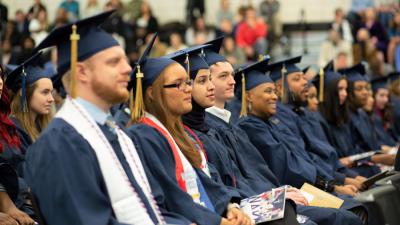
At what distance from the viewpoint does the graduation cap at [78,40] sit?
493 centimetres

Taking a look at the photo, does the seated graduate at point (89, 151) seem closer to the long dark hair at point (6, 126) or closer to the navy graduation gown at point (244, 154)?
the long dark hair at point (6, 126)

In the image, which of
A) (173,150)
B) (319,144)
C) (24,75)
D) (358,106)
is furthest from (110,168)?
(358,106)

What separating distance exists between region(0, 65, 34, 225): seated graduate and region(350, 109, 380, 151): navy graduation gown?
5945 mm

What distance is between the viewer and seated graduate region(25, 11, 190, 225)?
4664mm

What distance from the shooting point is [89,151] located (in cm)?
476

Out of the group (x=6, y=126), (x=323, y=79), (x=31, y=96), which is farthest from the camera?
(x=323, y=79)

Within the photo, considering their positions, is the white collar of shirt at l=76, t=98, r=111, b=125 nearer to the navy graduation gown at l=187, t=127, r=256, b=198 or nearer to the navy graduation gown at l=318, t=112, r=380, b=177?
the navy graduation gown at l=187, t=127, r=256, b=198

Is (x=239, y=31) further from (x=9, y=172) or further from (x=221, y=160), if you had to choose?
(x=9, y=172)

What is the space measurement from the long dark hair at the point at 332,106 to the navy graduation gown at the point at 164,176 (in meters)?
5.46

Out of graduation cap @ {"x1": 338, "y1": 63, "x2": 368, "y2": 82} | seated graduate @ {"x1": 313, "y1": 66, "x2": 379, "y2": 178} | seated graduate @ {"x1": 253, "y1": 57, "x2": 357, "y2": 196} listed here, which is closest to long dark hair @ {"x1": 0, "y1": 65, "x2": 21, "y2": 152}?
seated graduate @ {"x1": 253, "y1": 57, "x2": 357, "y2": 196}

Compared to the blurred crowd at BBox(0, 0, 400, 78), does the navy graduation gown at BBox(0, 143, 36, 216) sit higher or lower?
higher

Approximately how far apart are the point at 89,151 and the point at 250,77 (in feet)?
13.1

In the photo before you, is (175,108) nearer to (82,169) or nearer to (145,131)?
(145,131)

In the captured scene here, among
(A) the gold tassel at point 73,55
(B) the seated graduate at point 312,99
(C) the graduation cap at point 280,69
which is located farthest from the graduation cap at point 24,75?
(B) the seated graduate at point 312,99
